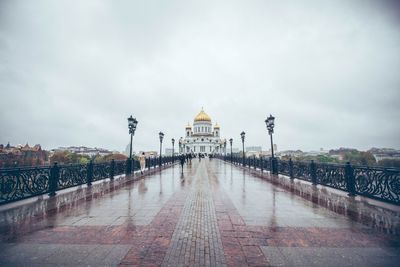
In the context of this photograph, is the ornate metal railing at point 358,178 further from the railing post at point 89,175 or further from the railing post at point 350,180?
the railing post at point 89,175

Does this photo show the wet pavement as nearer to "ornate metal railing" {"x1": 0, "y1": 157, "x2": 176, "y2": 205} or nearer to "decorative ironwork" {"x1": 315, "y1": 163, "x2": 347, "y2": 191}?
"ornate metal railing" {"x1": 0, "y1": 157, "x2": 176, "y2": 205}

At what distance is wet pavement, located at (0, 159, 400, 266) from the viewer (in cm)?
309

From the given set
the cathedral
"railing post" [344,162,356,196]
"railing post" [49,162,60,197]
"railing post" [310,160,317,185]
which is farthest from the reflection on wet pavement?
the cathedral

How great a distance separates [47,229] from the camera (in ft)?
14.1

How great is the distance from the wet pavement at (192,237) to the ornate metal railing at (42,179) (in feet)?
3.77

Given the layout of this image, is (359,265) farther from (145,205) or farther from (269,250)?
(145,205)

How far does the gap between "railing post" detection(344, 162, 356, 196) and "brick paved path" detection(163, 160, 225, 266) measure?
5.82 meters

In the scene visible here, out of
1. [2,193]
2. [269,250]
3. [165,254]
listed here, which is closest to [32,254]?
[165,254]

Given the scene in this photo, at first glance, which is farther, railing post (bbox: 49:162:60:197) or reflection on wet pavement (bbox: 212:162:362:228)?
railing post (bbox: 49:162:60:197)

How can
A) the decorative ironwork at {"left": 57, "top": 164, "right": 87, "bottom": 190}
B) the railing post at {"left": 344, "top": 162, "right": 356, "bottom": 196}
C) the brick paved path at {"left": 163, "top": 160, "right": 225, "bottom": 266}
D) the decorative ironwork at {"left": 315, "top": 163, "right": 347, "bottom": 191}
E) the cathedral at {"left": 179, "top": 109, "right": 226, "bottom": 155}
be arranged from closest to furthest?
the brick paved path at {"left": 163, "top": 160, "right": 225, "bottom": 266}, the railing post at {"left": 344, "top": 162, "right": 356, "bottom": 196}, the decorative ironwork at {"left": 315, "top": 163, "right": 347, "bottom": 191}, the decorative ironwork at {"left": 57, "top": 164, "right": 87, "bottom": 190}, the cathedral at {"left": 179, "top": 109, "right": 226, "bottom": 155}

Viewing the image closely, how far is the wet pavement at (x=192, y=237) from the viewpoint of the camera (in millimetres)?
3092

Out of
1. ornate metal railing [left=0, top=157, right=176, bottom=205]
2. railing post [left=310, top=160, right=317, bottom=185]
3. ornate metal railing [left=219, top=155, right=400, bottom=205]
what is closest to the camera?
ornate metal railing [left=219, top=155, right=400, bottom=205]

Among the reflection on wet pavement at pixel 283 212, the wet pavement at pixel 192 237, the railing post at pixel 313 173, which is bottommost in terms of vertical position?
the reflection on wet pavement at pixel 283 212

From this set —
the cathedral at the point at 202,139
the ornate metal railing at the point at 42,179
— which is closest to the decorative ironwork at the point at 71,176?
the ornate metal railing at the point at 42,179
